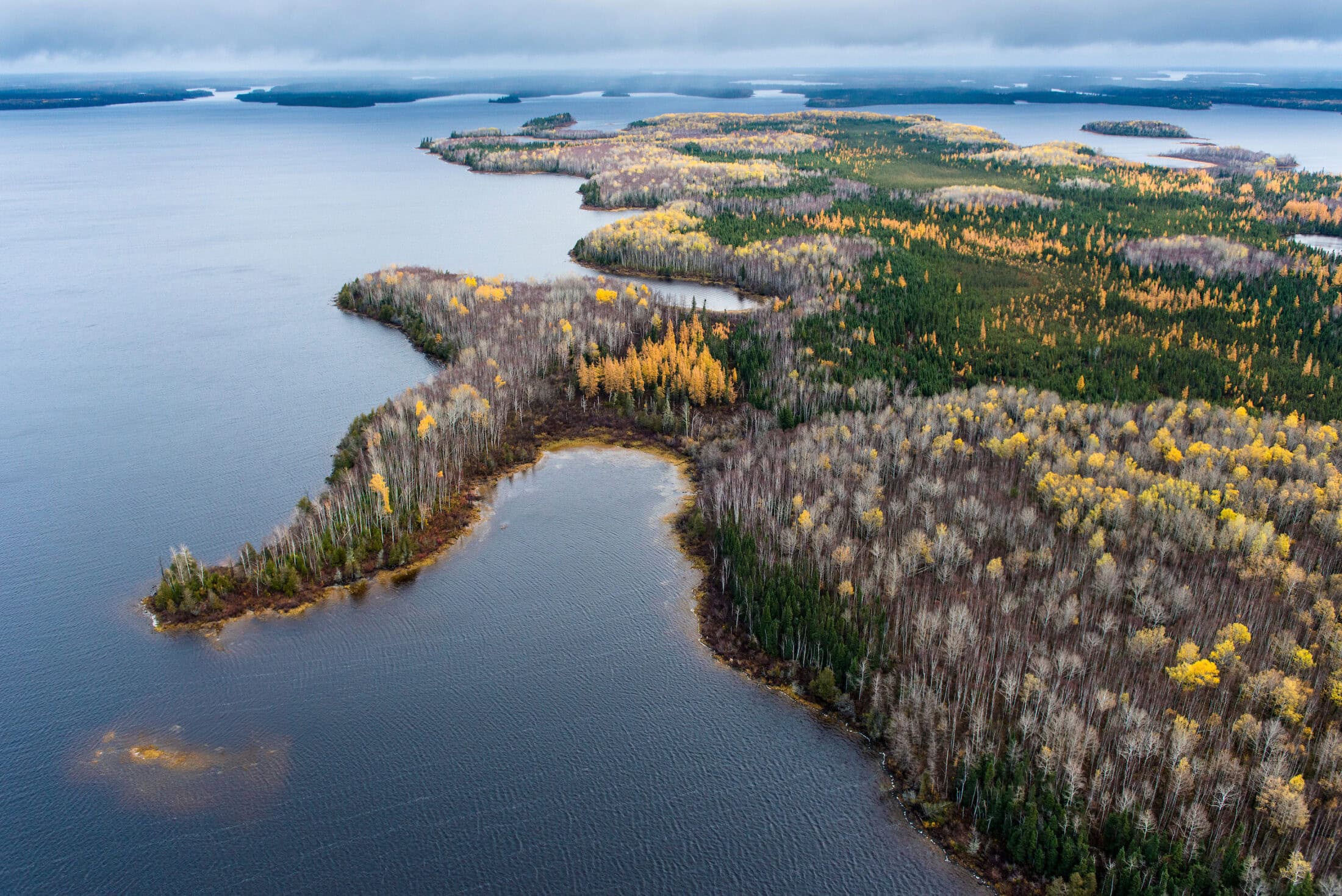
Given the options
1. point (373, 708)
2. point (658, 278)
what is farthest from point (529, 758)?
point (658, 278)

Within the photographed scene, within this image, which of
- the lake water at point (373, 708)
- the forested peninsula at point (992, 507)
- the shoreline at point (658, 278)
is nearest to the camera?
the lake water at point (373, 708)

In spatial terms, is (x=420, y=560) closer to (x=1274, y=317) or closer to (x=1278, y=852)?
(x=1278, y=852)

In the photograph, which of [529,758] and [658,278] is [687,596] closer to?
[529,758]

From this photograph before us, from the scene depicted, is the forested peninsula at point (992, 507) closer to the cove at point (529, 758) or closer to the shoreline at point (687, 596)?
the shoreline at point (687, 596)

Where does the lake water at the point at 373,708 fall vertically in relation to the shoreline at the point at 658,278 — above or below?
→ below

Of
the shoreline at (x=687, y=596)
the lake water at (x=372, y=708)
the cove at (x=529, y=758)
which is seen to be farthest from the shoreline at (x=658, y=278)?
the cove at (x=529, y=758)

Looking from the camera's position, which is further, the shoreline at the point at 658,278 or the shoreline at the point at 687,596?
the shoreline at the point at 658,278

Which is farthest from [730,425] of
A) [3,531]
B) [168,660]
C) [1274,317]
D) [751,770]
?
[1274,317]

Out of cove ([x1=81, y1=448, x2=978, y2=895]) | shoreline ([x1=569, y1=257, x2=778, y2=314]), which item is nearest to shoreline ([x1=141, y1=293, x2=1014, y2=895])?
cove ([x1=81, y1=448, x2=978, y2=895])

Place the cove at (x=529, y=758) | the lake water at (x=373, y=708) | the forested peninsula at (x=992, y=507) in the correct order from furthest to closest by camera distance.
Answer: the forested peninsula at (x=992, y=507) → the lake water at (x=373, y=708) → the cove at (x=529, y=758)

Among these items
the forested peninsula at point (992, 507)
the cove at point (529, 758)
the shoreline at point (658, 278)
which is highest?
the shoreline at point (658, 278)
